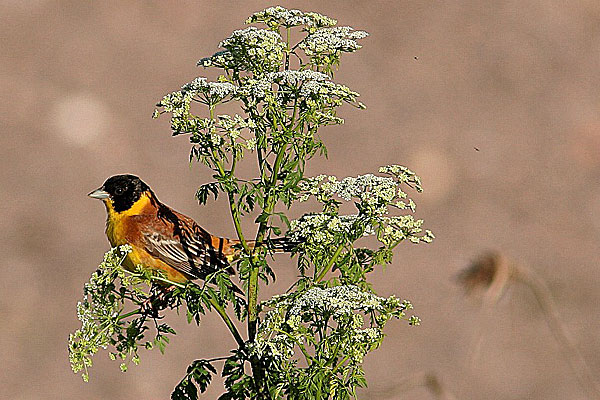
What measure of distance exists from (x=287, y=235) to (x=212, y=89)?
166 mm

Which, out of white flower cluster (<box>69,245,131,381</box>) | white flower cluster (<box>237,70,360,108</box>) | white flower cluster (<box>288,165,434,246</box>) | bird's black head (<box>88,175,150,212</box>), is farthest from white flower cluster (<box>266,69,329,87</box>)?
bird's black head (<box>88,175,150,212</box>)

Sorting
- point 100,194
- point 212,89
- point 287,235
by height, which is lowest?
point 287,235

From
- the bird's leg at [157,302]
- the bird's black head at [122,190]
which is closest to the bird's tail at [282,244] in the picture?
the bird's leg at [157,302]

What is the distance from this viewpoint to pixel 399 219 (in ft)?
2.89

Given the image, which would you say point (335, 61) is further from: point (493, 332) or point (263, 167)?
point (493, 332)

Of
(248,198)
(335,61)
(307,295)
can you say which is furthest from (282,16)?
(307,295)

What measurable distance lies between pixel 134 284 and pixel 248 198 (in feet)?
0.46

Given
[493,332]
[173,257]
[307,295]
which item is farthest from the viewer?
[493,332]

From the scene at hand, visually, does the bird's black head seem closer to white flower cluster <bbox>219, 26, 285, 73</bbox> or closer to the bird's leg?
the bird's leg

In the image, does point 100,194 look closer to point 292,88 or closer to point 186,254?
point 186,254

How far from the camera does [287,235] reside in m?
0.93

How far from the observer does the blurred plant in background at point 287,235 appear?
855mm

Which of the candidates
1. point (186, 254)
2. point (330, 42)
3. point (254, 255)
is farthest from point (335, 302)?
point (186, 254)

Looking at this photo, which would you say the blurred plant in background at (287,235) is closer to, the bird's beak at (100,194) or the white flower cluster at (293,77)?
the white flower cluster at (293,77)
